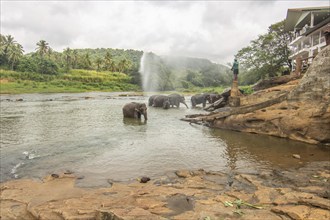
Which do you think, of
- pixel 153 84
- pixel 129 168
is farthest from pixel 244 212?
pixel 153 84

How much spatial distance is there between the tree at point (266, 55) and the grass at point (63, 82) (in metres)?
43.4

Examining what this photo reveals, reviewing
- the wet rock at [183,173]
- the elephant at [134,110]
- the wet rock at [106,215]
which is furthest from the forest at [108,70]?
the wet rock at [106,215]

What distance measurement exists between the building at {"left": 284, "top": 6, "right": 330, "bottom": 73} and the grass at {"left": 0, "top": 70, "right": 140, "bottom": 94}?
49.1 meters

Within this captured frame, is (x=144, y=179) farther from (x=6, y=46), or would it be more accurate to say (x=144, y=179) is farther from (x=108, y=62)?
(x=108, y=62)

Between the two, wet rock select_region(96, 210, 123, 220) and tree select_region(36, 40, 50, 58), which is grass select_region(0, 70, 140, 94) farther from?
wet rock select_region(96, 210, 123, 220)

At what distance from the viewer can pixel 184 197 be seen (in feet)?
19.1

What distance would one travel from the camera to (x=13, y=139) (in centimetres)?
1287

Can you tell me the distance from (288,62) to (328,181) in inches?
1331

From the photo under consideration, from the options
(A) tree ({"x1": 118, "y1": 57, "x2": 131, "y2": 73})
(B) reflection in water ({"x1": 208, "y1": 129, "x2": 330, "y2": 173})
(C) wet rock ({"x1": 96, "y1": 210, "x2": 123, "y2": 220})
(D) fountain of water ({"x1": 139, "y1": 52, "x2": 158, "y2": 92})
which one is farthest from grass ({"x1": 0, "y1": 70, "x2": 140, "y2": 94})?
(C) wet rock ({"x1": 96, "y1": 210, "x2": 123, "y2": 220})

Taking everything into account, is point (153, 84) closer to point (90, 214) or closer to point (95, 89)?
point (95, 89)

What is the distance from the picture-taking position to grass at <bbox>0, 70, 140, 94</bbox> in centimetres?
5956

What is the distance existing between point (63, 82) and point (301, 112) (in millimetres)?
65675

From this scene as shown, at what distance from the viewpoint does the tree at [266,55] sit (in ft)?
120

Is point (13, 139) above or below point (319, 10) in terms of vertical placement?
below
